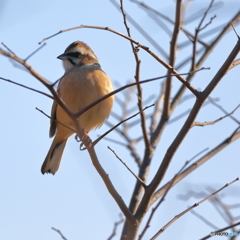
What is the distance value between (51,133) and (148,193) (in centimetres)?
252

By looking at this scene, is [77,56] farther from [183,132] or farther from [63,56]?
[183,132]

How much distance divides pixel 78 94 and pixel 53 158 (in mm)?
1227

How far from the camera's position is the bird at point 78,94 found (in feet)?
17.2

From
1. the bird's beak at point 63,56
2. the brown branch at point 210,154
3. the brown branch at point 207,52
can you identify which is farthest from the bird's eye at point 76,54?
the brown branch at point 210,154

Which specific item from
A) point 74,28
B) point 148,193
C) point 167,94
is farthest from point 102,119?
point 74,28

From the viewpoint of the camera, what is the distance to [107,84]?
5.48 m

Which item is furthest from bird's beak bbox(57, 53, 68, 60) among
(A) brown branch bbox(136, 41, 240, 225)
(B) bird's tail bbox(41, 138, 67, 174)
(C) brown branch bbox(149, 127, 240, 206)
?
(A) brown branch bbox(136, 41, 240, 225)

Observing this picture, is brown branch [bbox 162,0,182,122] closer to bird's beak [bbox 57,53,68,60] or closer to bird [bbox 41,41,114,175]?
bird [bbox 41,41,114,175]

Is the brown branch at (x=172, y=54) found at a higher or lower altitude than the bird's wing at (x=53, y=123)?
lower

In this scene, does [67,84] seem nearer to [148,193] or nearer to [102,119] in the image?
[102,119]

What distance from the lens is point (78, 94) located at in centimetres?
523

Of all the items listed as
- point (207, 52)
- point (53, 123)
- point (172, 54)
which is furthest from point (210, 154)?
point (53, 123)

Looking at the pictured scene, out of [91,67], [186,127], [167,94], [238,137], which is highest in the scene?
[91,67]

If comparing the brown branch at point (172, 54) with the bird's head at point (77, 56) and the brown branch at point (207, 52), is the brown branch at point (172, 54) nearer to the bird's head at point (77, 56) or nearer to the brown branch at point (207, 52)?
the brown branch at point (207, 52)
